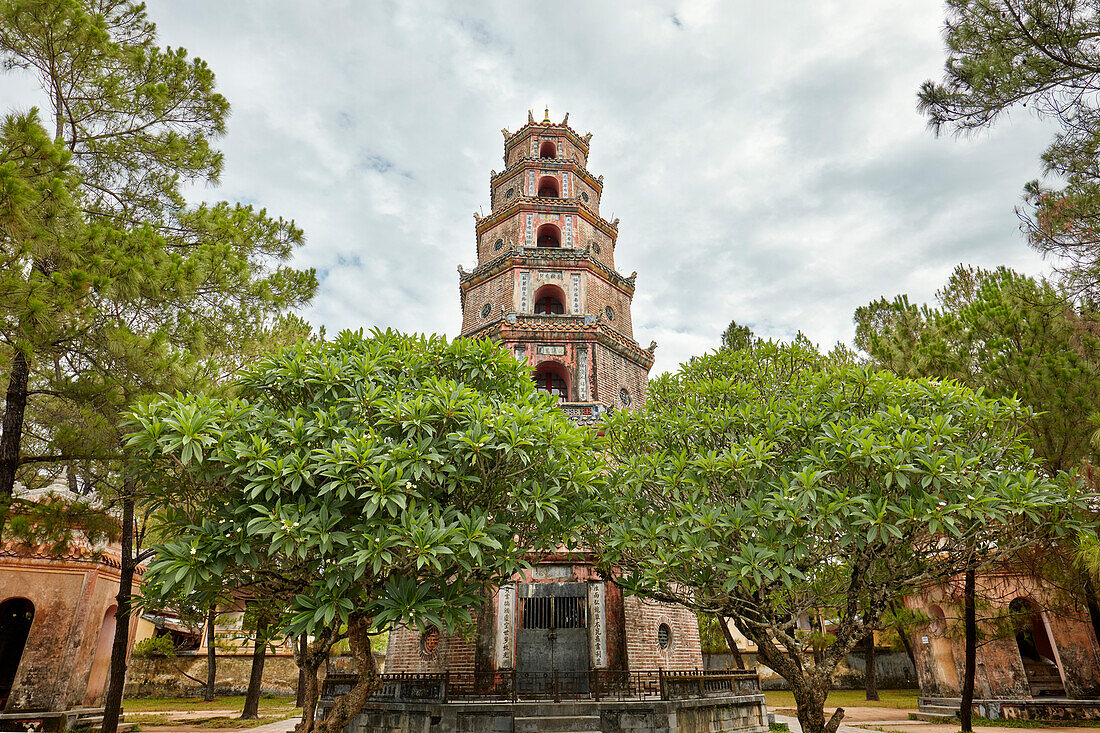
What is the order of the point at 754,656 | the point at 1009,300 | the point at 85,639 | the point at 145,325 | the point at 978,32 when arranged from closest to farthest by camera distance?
the point at 978,32 < the point at 145,325 < the point at 1009,300 < the point at 85,639 < the point at 754,656

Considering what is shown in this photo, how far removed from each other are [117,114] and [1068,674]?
98.2 ft

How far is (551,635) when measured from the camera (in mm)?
17797

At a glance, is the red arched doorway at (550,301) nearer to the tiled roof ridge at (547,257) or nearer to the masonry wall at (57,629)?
the tiled roof ridge at (547,257)

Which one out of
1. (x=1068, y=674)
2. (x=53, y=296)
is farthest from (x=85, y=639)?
(x=1068, y=674)

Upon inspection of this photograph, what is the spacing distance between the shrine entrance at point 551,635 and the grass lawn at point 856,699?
39.8ft

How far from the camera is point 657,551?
10.6 metres

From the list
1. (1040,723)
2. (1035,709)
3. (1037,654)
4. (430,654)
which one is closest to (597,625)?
(430,654)

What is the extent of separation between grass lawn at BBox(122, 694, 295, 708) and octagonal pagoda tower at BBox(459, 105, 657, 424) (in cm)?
1786

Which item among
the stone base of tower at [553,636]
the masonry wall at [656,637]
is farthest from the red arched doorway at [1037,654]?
the stone base of tower at [553,636]

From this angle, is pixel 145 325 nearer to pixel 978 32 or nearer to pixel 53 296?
pixel 53 296

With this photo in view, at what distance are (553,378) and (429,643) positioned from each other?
10.1 meters

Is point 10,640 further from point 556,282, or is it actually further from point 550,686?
point 556,282

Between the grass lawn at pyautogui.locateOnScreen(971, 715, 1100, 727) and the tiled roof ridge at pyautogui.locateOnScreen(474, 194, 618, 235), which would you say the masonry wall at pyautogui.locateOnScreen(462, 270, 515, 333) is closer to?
the tiled roof ridge at pyautogui.locateOnScreen(474, 194, 618, 235)

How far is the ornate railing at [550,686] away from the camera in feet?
50.9
